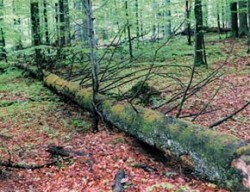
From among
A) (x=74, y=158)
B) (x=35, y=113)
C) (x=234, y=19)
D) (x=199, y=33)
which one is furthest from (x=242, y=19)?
(x=74, y=158)

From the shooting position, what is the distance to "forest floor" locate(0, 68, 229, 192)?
5.07m

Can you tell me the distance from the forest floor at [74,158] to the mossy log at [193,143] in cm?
33

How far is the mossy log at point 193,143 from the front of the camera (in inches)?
160

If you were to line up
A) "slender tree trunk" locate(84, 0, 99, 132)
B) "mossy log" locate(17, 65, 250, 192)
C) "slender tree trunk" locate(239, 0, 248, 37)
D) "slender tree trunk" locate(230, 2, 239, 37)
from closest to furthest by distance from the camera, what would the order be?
"mossy log" locate(17, 65, 250, 192)
"slender tree trunk" locate(84, 0, 99, 132)
"slender tree trunk" locate(230, 2, 239, 37)
"slender tree trunk" locate(239, 0, 248, 37)

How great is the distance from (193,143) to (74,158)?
2311mm

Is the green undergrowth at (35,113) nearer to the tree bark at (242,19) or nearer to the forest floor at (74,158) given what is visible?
the forest floor at (74,158)

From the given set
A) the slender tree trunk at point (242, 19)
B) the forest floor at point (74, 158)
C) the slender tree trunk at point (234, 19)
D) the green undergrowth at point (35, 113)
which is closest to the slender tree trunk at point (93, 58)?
the forest floor at point (74, 158)

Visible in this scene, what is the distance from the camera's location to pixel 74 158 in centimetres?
610

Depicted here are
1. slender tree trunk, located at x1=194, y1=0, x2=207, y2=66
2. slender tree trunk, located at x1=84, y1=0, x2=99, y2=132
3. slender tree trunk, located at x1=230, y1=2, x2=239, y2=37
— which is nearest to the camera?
slender tree trunk, located at x1=84, y1=0, x2=99, y2=132

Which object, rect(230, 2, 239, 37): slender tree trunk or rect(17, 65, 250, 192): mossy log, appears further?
rect(230, 2, 239, 37): slender tree trunk

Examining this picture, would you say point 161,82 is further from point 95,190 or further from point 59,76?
point 95,190

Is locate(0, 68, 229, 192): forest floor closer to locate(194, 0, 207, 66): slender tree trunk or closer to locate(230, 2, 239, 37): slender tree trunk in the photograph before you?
locate(194, 0, 207, 66): slender tree trunk

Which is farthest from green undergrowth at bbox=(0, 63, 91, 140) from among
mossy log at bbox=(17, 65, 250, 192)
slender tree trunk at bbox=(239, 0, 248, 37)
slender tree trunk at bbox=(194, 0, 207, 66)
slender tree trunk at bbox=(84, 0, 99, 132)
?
slender tree trunk at bbox=(239, 0, 248, 37)

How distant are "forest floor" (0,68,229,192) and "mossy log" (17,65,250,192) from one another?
328mm
